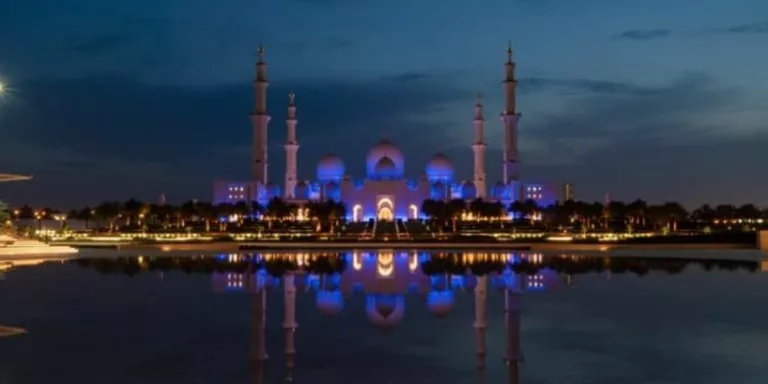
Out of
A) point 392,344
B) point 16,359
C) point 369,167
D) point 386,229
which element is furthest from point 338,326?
point 369,167

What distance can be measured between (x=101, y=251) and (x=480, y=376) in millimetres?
22157

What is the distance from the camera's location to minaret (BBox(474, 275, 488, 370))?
7.92 m

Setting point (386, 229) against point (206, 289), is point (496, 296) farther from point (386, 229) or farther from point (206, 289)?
point (386, 229)

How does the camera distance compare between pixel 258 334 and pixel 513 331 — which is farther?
pixel 513 331

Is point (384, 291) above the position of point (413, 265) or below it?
below

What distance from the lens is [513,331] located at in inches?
370

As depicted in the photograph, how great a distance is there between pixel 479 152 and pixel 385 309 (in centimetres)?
4910

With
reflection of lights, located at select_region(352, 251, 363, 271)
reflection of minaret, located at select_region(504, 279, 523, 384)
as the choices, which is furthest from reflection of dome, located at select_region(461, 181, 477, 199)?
reflection of minaret, located at select_region(504, 279, 523, 384)

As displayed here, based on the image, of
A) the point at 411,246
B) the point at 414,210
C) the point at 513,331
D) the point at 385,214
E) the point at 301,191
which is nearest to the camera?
the point at 513,331

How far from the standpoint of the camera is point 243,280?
15734 millimetres

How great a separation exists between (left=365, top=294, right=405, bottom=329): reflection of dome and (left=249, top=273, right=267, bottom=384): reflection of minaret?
1.40 metres

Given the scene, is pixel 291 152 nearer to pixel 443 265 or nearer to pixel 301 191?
pixel 301 191

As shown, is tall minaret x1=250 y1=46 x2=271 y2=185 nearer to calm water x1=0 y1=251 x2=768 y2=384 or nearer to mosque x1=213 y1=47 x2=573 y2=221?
mosque x1=213 y1=47 x2=573 y2=221

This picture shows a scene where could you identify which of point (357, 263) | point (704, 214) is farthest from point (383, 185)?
point (357, 263)
